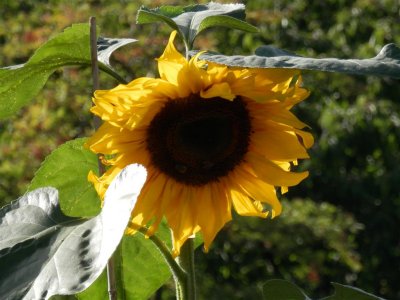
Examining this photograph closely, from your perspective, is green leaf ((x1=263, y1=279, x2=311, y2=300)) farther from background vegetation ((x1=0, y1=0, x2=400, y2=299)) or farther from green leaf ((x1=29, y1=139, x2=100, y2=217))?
background vegetation ((x1=0, y1=0, x2=400, y2=299))

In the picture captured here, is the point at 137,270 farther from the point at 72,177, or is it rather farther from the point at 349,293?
the point at 349,293

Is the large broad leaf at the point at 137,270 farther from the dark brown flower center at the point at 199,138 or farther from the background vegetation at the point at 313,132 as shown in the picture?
the background vegetation at the point at 313,132

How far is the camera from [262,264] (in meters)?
3.82

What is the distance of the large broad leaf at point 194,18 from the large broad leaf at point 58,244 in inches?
7.9

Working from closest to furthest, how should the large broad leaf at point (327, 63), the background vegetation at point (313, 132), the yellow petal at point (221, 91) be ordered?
the large broad leaf at point (327, 63)
the yellow petal at point (221, 91)
the background vegetation at point (313, 132)

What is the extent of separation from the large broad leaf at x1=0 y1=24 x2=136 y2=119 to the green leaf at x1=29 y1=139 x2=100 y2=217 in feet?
0.19

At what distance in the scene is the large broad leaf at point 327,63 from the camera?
783mm

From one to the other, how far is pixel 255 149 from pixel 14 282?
0.36 meters

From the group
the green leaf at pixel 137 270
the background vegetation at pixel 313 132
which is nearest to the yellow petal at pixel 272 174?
the green leaf at pixel 137 270

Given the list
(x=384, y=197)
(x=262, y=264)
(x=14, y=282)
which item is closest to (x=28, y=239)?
(x=14, y=282)

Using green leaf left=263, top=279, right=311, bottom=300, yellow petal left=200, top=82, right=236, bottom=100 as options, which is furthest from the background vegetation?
green leaf left=263, top=279, right=311, bottom=300

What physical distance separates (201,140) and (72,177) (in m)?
0.14

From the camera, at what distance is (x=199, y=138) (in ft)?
3.50

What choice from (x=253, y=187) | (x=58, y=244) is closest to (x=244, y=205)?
(x=253, y=187)
